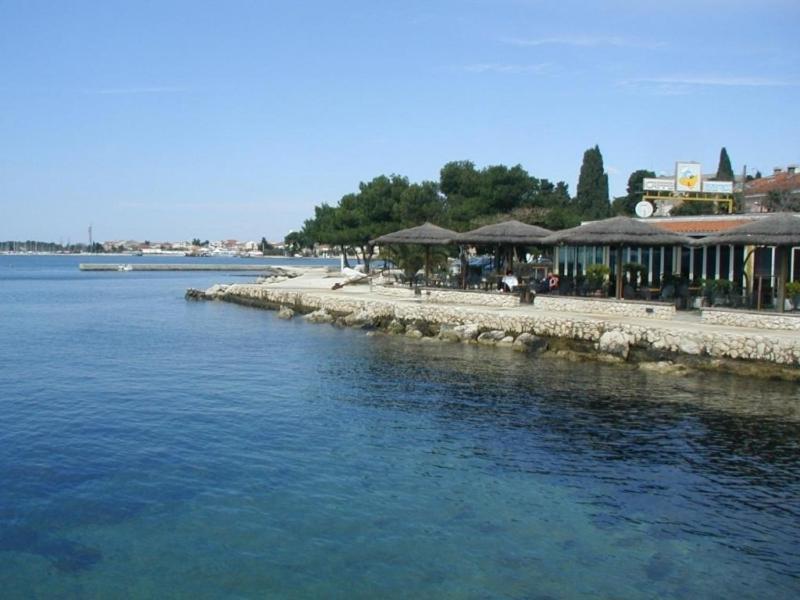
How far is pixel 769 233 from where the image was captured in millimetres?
23156

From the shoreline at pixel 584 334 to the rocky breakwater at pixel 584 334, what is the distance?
0.08ft

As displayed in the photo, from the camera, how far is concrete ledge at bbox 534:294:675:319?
25969 mm

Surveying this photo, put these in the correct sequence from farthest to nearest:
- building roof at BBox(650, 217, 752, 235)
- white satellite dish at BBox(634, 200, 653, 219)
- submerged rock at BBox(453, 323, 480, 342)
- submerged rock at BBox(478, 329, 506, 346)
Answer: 1. white satellite dish at BBox(634, 200, 653, 219)
2. building roof at BBox(650, 217, 752, 235)
3. submerged rock at BBox(453, 323, 480, 342)
4. submerged rock at BBox(478, 329, 506, 346)

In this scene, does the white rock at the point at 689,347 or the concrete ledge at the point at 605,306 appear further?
the concrete ledge at the point at 605,306

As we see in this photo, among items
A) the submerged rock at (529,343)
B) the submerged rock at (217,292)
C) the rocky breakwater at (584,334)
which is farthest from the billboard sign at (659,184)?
the submerged rock at (217,292)

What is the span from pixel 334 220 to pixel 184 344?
34.5 m

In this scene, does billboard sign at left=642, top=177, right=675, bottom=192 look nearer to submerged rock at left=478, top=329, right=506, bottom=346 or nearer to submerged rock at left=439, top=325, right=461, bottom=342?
submerged rock at left=439, top=325, right=461, bottom=342

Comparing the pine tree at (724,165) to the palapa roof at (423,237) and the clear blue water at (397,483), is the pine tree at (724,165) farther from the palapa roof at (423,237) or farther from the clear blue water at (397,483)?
the clear blue water at (397,483)

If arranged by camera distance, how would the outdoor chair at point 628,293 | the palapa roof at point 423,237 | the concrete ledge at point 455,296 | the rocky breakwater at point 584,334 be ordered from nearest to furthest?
1. the rocky breakwater at point 584,334
2. the outdoor chair at point 628,293
3. the concrete ledge at point 455,296
4. the palapa roof at point 423,237

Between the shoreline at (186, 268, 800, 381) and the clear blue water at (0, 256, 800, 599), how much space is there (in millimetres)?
1126

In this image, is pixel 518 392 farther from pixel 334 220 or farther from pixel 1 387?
pixel 334 220

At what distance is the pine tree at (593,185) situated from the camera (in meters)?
67.1

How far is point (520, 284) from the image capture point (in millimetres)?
33500

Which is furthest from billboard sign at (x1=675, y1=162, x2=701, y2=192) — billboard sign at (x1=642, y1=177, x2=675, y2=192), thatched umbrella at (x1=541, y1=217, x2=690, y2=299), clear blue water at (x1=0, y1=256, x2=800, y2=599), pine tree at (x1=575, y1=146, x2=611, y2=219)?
pine tree at (x1=575, y1=146, x2=611, y2=219)
